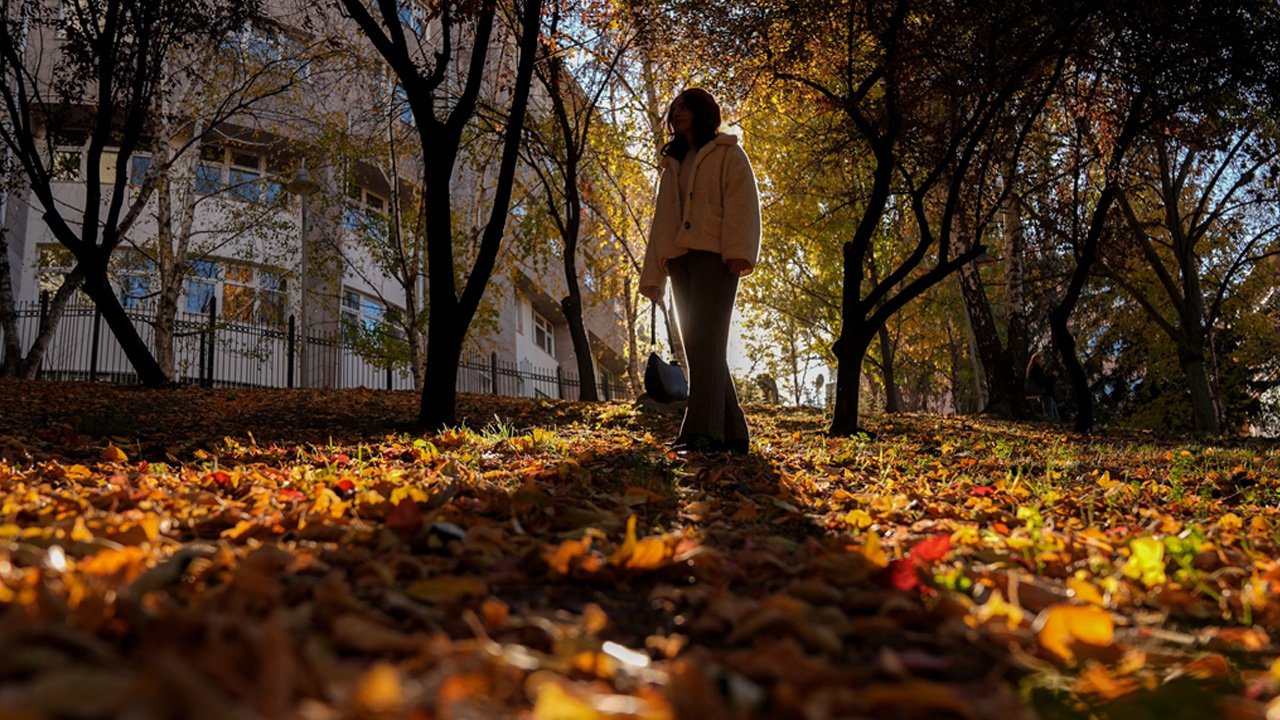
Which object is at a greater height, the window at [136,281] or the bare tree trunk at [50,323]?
the window at [136,281]

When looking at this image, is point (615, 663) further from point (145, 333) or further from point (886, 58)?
point (145, 333)

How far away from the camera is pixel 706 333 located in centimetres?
489

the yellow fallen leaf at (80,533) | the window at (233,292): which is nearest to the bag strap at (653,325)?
the window at (233,292)

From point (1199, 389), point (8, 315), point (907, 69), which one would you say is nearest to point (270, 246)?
point (8, 315)

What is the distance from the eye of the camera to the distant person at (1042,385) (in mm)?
15188

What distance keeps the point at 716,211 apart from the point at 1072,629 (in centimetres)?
368

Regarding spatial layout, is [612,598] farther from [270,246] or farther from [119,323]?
[270,246]

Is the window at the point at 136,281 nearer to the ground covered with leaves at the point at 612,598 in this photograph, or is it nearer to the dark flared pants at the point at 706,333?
the dark flared pants at the point at 706,333

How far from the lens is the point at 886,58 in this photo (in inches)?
310

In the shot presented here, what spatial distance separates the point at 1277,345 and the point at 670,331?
49.0 ft

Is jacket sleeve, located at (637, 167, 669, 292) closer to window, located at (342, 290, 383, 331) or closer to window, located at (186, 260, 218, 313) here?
window, located at (186, 260, 218, 313)

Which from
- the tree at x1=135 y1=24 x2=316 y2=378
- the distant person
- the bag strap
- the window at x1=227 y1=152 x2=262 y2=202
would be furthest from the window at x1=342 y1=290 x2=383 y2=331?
the distant person

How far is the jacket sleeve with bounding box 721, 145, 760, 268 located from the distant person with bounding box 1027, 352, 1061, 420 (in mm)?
12048

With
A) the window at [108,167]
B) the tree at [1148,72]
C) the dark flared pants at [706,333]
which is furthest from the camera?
the window at [108,167]
